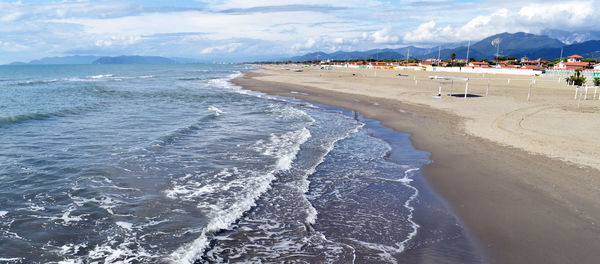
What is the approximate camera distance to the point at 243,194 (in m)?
9.53

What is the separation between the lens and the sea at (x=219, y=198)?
667 cm

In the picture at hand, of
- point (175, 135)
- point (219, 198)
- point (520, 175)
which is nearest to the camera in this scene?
point (219, 198)

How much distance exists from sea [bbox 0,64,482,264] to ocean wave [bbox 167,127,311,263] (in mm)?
39

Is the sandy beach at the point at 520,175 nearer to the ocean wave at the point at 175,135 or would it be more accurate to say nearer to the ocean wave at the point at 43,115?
the ocean wave at the point at 175,135

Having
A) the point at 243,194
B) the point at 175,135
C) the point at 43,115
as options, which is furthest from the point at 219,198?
the point at 43,115

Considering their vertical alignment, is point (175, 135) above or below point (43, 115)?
below

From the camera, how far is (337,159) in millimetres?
13070

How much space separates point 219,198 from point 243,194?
2.12ft

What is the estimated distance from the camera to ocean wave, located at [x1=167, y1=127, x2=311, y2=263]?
6.64 metres

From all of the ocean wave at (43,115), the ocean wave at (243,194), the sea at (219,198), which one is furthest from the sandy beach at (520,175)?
the ocean wave at (43,115)

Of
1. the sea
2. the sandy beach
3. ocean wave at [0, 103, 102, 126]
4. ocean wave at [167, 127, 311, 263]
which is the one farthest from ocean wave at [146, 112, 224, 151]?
the sandy beach

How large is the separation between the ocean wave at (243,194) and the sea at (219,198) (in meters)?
0.04

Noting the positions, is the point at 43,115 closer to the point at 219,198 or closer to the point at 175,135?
Result: the point at 175,135

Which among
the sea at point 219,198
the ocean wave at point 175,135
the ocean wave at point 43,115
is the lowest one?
the sea at point 219,198
